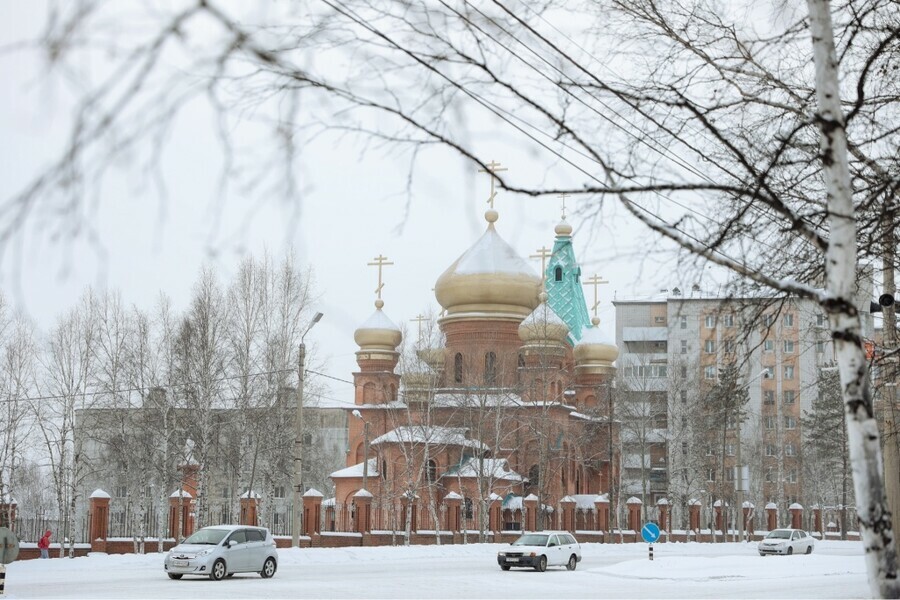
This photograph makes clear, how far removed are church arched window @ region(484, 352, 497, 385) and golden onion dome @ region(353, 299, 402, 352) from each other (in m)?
5.99

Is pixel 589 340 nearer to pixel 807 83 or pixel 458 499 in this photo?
pixel 458 499

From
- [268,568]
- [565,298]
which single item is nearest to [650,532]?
[268,568]

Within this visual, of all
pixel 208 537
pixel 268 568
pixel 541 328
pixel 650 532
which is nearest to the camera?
pixel 208 537

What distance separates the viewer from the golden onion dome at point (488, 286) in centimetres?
5625

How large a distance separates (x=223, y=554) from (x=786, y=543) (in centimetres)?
2345

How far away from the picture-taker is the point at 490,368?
5009cm

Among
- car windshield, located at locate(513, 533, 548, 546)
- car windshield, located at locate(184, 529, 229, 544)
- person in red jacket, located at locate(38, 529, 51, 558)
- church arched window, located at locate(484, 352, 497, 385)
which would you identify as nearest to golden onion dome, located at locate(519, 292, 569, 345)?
church arched window, located at locate(484, 352, 497, 385)

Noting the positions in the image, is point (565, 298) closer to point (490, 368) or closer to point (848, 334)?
point (490, 368)

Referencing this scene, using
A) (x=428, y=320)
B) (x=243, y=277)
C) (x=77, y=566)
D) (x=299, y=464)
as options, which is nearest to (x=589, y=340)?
(x=428, y=320)

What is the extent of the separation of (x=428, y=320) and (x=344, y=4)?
45.2m

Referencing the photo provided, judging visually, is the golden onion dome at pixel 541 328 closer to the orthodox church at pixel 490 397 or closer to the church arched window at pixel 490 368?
the orthodox church at pixel 490 397

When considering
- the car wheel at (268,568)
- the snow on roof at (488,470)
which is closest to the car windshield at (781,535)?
the snow on roof at (488,470)

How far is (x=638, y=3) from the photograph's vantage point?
819 centimetres

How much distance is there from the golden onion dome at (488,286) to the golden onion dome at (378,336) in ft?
10.6
